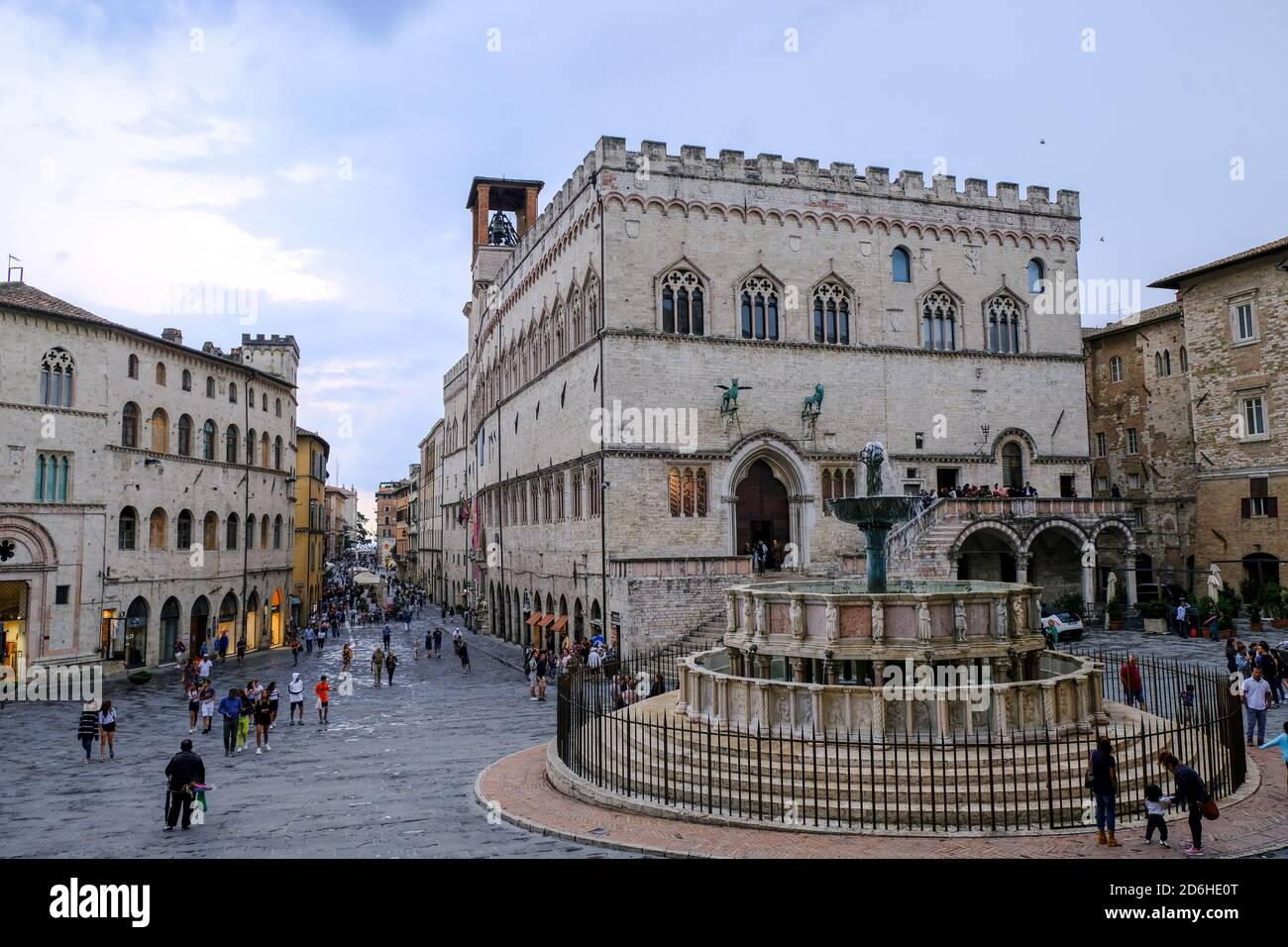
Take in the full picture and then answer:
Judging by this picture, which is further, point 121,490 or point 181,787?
point 121,490

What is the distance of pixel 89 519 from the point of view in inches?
1300

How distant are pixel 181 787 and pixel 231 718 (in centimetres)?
662

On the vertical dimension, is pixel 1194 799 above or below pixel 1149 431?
below

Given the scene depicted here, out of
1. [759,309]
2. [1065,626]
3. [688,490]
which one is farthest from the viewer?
[759,309]

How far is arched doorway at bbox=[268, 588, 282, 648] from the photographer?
45125 millimetres

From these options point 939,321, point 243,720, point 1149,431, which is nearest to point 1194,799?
point 243,720

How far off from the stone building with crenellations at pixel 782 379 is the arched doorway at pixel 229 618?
521 inches

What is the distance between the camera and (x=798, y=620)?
1528 centimetres

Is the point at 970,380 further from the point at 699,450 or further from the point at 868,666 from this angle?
the point at 868,666

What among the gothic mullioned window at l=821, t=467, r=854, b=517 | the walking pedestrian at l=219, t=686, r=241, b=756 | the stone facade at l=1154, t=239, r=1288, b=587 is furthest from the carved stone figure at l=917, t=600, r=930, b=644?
the stone facade at l=1154, t=239, r=1288, b=587

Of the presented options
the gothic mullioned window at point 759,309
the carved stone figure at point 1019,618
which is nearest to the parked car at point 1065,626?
the gothic mullioned window at point 759,309

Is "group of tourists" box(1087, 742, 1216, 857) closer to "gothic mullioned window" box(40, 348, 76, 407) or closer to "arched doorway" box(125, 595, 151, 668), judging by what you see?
"arched doorway" box(125, 595, 151, 668)

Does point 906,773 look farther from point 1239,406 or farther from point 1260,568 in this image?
point 1239,406

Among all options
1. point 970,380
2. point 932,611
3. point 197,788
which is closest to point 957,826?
point 932,611
